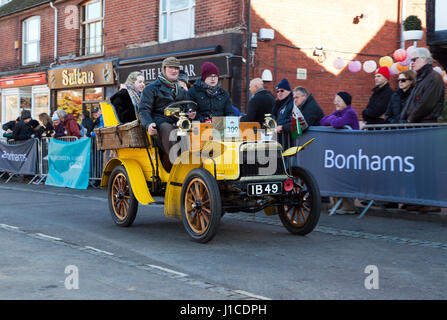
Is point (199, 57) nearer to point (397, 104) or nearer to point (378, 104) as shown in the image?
point (378, 104)

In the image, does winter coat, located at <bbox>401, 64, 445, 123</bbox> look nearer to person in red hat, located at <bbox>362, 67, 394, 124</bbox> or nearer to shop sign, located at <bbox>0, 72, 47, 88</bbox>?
person in red hat, located at <bbox>362, 67, 394, 124</bbox>

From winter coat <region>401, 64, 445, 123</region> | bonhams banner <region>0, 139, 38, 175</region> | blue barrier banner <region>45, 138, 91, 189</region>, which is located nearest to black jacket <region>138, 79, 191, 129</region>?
winter coat <region>401, 64, 445, 123</region>

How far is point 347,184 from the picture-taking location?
937 cm

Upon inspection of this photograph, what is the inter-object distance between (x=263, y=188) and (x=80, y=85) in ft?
55.5

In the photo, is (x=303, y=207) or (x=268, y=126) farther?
(x=268, y=126)

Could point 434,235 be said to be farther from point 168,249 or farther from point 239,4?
point 239,4

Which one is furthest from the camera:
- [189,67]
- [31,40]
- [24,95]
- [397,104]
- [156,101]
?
[24,95]

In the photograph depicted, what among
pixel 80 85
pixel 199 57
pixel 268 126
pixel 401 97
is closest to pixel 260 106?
pixel 401 97

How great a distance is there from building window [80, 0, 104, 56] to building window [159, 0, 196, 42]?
3718 mm

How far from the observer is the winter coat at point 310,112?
10.2m

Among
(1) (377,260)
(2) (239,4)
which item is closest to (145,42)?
(2) (239,4)

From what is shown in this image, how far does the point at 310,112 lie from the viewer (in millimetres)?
10242

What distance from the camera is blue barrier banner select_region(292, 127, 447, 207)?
836 centimetres
